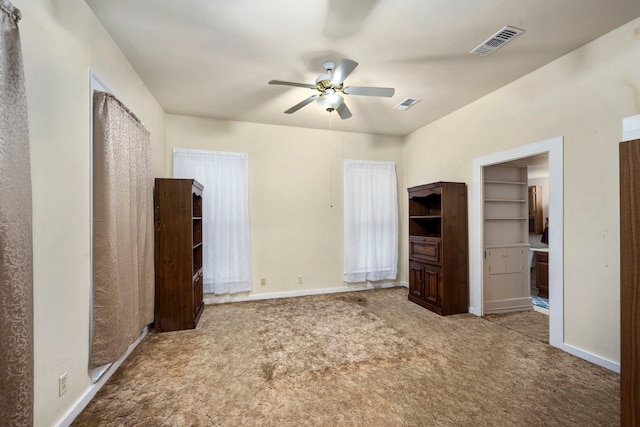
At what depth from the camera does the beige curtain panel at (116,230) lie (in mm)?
2104

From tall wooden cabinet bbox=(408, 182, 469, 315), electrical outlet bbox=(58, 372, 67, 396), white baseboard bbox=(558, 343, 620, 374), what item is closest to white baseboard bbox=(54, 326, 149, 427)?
electrical outlet bbox=(58, 372, 67, 396)

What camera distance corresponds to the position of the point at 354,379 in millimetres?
2291

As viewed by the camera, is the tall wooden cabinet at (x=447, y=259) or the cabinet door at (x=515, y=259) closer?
the tall wooden cabinet at (x=447, y=259)

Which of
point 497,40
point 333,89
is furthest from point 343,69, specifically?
point 497,40

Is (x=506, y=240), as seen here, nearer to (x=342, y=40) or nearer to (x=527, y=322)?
(x=527, y=322)

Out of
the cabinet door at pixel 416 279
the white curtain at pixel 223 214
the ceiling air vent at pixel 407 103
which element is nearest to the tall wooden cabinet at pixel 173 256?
the white curtain at pixel 223 214

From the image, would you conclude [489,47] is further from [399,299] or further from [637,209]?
[399,299]

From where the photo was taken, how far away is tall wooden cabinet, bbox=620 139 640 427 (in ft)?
3.72

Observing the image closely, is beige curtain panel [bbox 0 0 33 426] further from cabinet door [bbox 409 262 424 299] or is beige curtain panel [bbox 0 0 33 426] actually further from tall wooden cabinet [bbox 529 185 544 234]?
tall wooden cabinet [bbox 529 185 544 234]

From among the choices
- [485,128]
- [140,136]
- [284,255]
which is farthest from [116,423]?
[485,128]

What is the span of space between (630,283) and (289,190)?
4.10m

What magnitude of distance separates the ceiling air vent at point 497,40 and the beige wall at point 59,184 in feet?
10.5

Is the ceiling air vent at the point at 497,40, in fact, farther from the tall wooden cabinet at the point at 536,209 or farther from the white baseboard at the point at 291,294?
the tall wooden cabinet at the point at 536,209

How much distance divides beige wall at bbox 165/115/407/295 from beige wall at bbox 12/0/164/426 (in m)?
2.24
